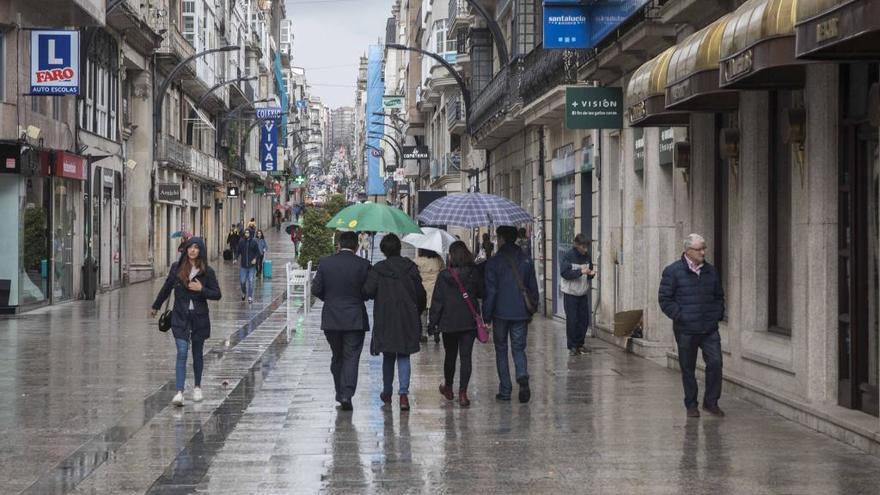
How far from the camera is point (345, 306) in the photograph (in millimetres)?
12453

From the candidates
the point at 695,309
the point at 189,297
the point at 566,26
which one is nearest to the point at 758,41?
the point at 695,309

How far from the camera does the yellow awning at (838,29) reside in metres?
7.72

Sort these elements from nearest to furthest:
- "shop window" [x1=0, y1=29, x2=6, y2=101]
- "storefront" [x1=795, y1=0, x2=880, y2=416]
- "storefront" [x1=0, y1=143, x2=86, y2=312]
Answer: "storefront" [x1=795, y1=0, x2=880, y2=416] → "shop window" [x1=0, y1=29, x2=6, y2=101] → "storefront" [x1=0, y1=143, x2=86, y2=312]

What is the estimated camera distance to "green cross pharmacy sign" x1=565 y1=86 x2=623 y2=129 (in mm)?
19844

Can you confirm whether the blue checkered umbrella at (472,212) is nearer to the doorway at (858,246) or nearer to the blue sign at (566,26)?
the doorway at (858,246)

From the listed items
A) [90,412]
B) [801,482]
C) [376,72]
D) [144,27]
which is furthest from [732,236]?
[376,72]

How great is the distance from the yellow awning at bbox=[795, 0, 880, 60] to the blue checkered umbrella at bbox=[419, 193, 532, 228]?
6313 mm

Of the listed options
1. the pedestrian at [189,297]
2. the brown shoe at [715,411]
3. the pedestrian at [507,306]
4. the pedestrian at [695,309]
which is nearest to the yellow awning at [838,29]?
the pedestrian at [695,309]

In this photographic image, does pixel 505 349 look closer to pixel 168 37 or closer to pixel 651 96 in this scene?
pixel 651 96

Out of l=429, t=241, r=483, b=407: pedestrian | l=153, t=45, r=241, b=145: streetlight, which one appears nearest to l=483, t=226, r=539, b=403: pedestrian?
l=429, t=241, r=483, b=407: pedestrian

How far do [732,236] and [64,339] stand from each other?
11.1 meters

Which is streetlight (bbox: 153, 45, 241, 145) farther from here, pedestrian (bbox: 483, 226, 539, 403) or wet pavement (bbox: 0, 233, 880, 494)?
pedestrian (bbox: 483, 226, 539, 403)

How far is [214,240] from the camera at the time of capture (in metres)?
64.8

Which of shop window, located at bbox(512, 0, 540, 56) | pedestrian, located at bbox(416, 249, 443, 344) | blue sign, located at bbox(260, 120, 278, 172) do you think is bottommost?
pedestrian, located at bbox(416, 249, 443, 344)
